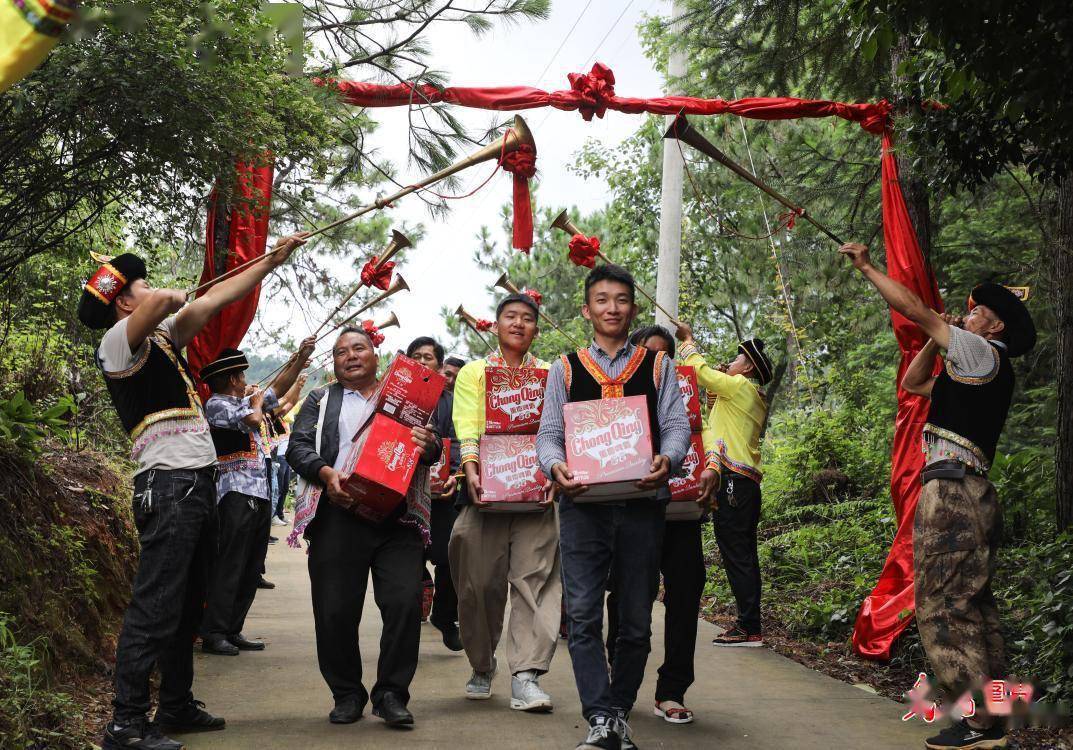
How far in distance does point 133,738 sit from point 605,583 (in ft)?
7.29

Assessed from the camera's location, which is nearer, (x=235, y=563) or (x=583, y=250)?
(x=235, y=563)

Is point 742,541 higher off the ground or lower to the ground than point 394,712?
higher

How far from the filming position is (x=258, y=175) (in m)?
6.88

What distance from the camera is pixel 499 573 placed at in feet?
20.0

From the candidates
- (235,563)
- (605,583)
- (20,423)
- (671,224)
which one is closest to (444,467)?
(235,563)

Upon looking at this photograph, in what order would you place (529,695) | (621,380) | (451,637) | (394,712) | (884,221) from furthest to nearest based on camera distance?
1. (451,637)
2. (884,221)
3. (529,695)
4. (394,712)
5. (621,380)

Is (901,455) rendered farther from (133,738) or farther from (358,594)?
(133,738)

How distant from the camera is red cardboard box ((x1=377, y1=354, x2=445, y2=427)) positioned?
561cm

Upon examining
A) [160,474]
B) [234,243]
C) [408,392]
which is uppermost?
[234,243]

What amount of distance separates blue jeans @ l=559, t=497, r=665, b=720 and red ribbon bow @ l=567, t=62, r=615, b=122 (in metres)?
4.26

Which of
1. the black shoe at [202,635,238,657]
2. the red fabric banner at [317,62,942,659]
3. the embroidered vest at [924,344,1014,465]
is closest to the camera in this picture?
the embroidered vest at [924,344,1014,465]

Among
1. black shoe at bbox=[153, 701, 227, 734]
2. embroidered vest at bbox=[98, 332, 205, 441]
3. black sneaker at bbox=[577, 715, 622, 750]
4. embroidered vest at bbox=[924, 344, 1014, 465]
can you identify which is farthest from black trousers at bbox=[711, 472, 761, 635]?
embroidered vest at bbox=[98, 332, 205, 441]

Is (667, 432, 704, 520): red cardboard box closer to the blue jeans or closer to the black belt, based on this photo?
the blue jeans

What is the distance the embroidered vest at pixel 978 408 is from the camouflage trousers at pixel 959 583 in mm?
189
